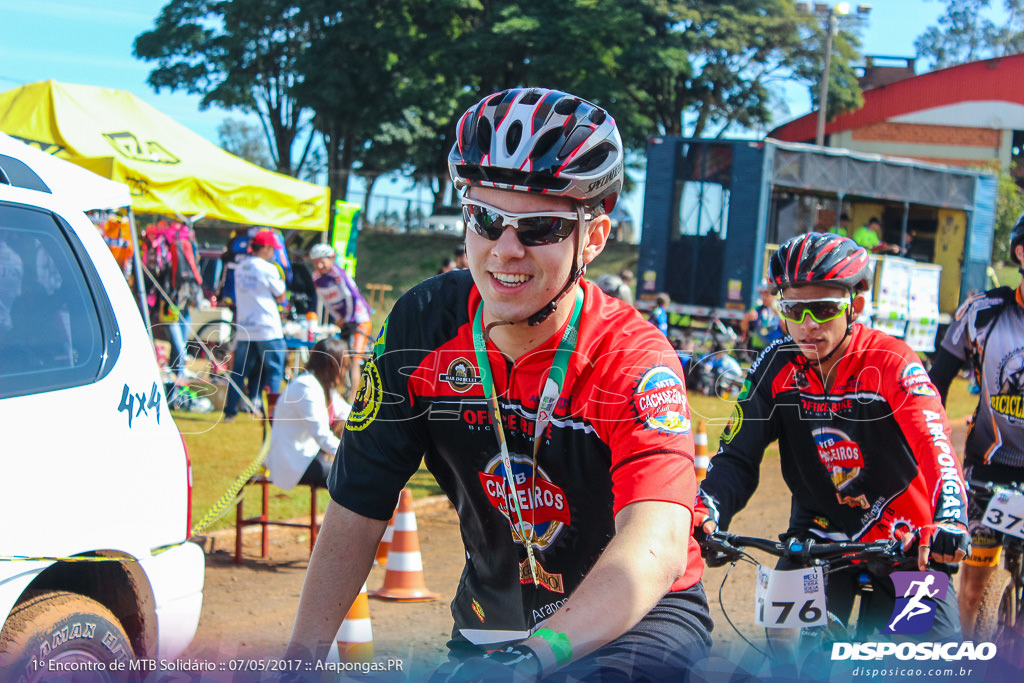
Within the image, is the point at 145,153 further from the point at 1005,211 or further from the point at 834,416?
the point at 1005,211

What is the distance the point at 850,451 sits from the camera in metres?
3.92

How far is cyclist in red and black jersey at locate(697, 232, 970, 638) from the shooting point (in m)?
3.79

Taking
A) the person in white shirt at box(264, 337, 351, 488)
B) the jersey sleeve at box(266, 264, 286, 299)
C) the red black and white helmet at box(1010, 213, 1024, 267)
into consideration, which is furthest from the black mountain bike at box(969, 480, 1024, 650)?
the jersey sleeve at box(266, 264, 286, 299)

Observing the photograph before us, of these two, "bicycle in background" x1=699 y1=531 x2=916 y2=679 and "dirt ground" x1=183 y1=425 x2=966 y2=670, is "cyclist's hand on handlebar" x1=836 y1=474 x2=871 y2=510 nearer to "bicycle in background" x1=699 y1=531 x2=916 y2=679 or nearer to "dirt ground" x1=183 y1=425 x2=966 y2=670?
"bicycle in background" x1=699 y1=531 x2=916 y2=679

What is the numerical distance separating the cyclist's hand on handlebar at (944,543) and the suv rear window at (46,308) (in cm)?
304

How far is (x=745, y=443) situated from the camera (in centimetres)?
392

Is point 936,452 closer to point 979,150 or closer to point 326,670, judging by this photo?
point 326,670

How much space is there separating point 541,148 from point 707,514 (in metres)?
1.87

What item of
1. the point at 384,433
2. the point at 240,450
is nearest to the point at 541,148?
the point at 384,433

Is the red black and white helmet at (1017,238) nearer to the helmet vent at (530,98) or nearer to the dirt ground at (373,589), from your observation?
the dirt ground at (373,589)

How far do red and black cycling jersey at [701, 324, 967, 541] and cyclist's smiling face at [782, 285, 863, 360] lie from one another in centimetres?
8

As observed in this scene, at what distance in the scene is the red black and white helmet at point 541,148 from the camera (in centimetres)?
223

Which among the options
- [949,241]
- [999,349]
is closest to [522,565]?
[999,349]

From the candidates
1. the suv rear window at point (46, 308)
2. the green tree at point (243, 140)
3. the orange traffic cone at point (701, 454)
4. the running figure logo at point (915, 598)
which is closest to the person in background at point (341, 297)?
the orange traffic cone at point (701, 454)
